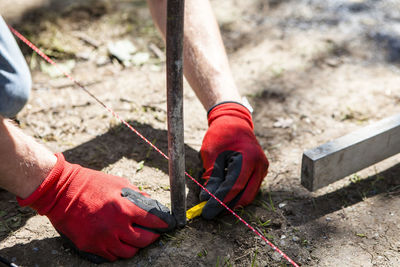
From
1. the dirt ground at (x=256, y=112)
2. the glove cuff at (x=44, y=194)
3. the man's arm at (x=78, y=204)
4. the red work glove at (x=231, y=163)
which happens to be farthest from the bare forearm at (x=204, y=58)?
the glove cuff at (x=44, y=194)

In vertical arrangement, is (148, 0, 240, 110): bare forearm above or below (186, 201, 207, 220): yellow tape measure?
above

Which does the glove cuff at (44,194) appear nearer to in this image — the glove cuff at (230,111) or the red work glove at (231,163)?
the red work glove at (231,163)

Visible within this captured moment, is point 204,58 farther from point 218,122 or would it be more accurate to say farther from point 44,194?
point 44,194

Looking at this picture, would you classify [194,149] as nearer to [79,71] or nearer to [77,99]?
[77,99]

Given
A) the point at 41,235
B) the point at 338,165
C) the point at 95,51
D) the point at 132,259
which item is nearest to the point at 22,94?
the point at 41,235

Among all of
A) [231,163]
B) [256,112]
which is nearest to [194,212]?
[231,163]

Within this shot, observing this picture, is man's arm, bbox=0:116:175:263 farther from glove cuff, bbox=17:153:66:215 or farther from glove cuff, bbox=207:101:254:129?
glove cuff, bbox=207:101:254:129

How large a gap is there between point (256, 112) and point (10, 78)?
1.57 m

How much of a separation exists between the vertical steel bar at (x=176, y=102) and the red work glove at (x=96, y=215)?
0.12m

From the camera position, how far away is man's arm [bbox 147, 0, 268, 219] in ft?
6.19

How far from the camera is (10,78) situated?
5.36 ft

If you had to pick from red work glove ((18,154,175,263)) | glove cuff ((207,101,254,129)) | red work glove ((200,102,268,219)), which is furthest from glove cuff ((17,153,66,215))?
glove cuff ((207,101,254,129))

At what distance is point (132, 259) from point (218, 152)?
625mm

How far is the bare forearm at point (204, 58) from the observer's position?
2.19 metres
